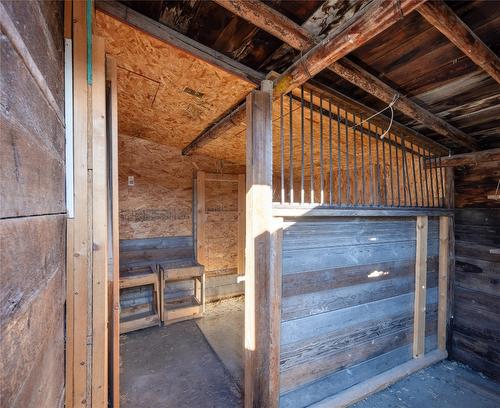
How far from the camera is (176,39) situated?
132 centimetres

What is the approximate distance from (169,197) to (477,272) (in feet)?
12.5

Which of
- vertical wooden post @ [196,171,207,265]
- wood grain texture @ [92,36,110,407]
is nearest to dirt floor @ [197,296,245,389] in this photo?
vertical wooden post @ [196,171,207,265]

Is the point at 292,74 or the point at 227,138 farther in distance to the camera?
the point at 227,138

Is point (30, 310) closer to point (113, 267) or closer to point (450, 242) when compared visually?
point (113, 267)

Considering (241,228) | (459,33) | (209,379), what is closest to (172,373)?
(209,379)

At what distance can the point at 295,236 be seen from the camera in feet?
5.47

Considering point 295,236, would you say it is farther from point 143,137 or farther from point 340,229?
point 143,137

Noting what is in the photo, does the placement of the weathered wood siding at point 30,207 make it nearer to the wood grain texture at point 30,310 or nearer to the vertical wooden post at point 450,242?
the wood grain texture at point 30,310

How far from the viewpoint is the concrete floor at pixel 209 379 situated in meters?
1.91

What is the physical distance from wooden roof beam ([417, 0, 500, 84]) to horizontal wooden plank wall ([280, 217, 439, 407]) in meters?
1.17

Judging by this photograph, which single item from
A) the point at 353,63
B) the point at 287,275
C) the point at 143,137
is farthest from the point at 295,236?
the point at 143,137

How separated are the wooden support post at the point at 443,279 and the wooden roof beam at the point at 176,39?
2445 millimetres

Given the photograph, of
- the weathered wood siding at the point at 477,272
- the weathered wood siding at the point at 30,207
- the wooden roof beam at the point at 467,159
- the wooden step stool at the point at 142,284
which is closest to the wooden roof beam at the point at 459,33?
the wooden roof beam at the point at 467,159

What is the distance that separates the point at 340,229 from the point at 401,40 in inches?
Result: 48.5
